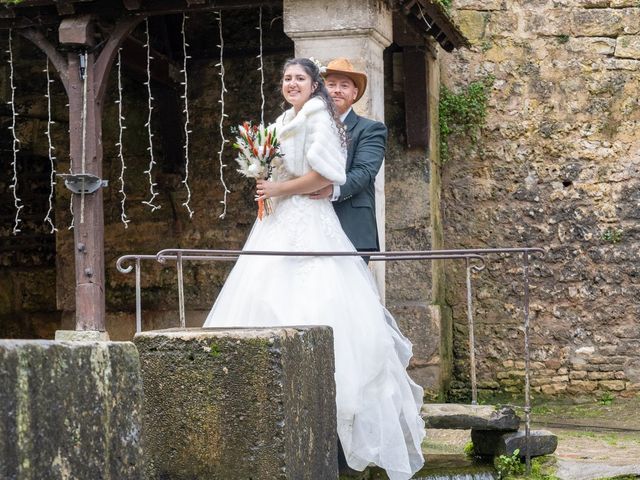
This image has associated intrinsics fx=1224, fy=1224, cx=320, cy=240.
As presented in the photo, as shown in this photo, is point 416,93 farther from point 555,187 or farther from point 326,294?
point 326,294

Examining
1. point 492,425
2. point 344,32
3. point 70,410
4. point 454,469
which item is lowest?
point 454,469

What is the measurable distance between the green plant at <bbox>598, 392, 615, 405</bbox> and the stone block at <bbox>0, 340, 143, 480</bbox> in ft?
20.9

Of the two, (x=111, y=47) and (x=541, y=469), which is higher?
(x=111, y=47)

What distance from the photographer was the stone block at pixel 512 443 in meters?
5.51

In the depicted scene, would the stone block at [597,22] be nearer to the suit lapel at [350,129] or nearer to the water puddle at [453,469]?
the suit lapel at [350,129]

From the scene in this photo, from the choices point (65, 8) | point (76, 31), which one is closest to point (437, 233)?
point (76, 31)

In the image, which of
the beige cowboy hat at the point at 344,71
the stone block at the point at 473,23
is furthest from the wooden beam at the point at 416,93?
the beige cowboy hat at the point at 344,71

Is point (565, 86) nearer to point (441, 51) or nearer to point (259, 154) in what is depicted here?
point (441, 51)

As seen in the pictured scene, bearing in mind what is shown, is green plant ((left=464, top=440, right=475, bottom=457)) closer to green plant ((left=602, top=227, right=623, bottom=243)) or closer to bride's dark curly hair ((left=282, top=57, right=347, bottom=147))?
bride's dark curly hair ((left=282, top=57, right=347, bottom=147))

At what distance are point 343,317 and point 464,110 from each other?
425 cm

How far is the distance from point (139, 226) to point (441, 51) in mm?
2837

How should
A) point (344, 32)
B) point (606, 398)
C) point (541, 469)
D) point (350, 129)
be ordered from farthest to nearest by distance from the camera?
point (606, 398) → point (344, 32) → point (350, 129) → point (541, 469)

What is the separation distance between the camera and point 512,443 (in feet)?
18.1

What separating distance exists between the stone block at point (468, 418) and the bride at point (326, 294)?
7.2 inches
